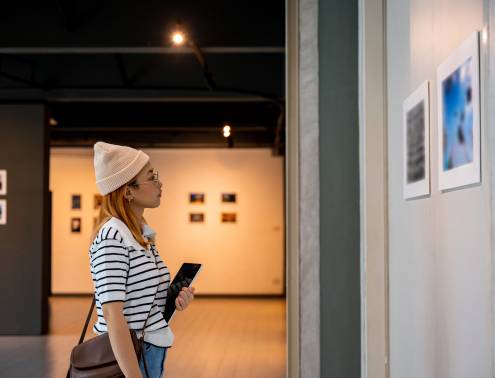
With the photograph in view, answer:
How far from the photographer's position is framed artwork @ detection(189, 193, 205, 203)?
17.2 meters

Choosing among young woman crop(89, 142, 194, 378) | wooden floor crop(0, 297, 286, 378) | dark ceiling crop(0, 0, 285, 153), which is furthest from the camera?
dark ceiling crop(0, 0, 285, 153)

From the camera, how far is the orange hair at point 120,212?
257 centimetres

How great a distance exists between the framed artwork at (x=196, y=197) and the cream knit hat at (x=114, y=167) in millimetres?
14526

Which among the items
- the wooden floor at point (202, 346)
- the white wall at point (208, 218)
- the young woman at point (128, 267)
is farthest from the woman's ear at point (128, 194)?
the white wall at point (208, 218)

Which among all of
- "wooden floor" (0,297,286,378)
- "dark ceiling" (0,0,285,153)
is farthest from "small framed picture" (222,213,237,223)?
"wooden floor" (0,297,286,378)

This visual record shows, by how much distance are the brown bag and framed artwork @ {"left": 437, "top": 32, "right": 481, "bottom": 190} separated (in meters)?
1.13

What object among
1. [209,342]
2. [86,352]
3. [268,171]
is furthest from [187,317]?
[86,352]

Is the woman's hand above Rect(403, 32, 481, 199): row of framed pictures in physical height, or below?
below

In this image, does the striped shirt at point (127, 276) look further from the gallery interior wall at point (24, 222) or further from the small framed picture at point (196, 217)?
the small framed picture at point (196, 217)

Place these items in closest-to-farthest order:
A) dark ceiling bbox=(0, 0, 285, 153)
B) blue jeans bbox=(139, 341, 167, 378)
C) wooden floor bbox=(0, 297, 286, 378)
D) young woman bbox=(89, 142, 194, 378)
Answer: young woman bbox=(89, 142, 194, 378), blue jeans bbox=(139, 341, 167, 378), wooden floor bbox=(0, 297, 286, 378), dark ceiling bbox=(0, 0, 285, 153)

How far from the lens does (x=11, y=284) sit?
10438mm

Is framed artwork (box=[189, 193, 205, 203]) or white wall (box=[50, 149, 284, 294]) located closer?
white wall (box=[50, 149, 284, 294])

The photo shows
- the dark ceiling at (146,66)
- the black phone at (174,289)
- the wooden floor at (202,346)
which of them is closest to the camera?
the black phone at (174,289)

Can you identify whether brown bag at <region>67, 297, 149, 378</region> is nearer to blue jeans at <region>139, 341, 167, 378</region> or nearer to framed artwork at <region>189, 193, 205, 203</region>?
blue jeans at <region>139, 341, 167, 378</region>
